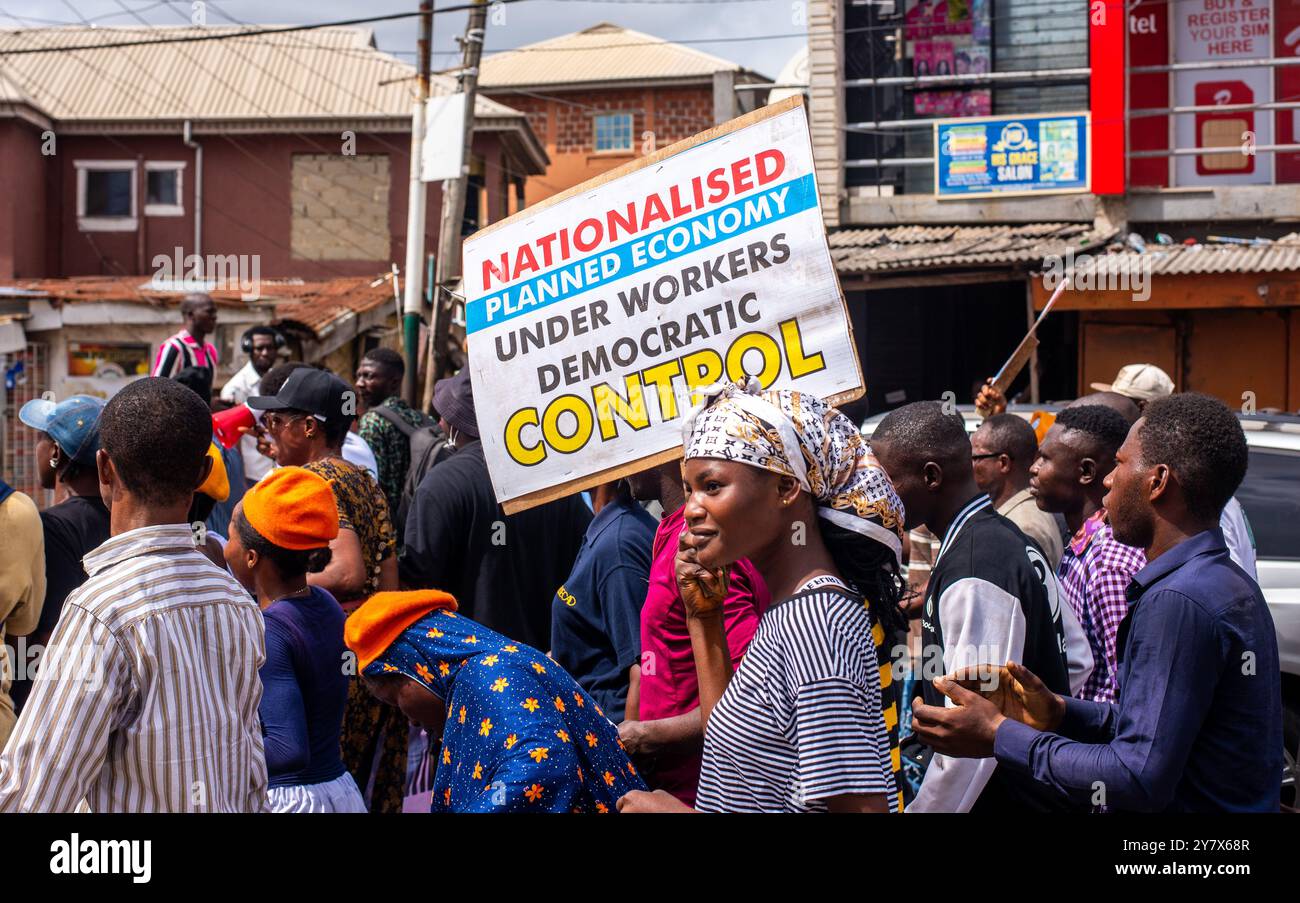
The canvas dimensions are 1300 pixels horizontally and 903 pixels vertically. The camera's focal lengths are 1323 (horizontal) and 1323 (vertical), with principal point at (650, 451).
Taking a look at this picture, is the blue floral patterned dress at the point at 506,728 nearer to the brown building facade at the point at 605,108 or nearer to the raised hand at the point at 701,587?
the raised hand at the point at 701,587

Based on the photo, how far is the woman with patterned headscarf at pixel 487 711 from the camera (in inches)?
104

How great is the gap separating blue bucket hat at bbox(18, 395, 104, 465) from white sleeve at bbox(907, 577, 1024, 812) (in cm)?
271

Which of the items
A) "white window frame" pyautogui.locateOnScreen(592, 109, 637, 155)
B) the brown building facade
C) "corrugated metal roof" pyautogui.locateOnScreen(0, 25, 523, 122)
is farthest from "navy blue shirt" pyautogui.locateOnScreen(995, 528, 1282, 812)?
"white window frame" pyautogui.locateOnScreen(592, 109, 637, 155)

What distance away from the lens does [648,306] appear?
3.87 meters

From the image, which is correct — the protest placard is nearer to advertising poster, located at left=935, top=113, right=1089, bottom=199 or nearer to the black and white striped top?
the black and white striped top

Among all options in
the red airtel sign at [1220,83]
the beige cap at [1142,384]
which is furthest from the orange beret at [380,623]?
the red airtel sign at [1220,83]

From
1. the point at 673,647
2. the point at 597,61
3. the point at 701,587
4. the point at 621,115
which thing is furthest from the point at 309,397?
the point at 597,61

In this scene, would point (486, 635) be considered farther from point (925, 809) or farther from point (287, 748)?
point (925, 809)

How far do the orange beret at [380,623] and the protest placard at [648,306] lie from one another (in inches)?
40.7

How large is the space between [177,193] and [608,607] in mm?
25270

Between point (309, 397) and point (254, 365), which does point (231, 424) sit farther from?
point (254, 365)
